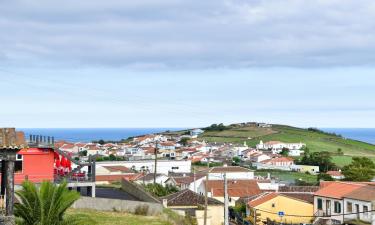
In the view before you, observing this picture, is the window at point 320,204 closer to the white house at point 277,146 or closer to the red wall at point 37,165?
the red wall at point 37,165

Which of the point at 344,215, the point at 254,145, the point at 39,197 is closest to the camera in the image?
the point at 39,197

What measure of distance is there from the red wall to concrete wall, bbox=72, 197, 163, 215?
576 cm

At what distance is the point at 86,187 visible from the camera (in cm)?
3944

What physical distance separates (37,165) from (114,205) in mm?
7681

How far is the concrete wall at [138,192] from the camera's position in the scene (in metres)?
36.9

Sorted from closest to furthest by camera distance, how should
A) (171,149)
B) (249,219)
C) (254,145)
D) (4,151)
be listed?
(4,151) < (249,219) < (171,149) < (254,145)

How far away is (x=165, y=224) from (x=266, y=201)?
79.4 ft

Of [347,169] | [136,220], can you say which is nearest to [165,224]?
[136,220]

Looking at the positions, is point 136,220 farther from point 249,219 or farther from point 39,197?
point 249,219

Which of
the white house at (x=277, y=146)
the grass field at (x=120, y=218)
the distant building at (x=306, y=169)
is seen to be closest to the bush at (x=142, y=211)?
the grass field at (x=120, y=218)

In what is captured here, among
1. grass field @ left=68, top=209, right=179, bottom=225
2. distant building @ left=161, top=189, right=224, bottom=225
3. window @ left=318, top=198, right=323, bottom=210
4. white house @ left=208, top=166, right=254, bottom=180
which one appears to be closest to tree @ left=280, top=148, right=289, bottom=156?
white house @ left=208, top=166, right=254, bottom=180

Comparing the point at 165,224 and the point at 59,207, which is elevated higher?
the point at 59,207

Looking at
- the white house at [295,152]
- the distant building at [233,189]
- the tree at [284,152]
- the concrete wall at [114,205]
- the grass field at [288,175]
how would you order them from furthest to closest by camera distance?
the white house at [295,152]
the tree at [284,152]
the grass field at [288,175]
the distant building at [233,189]
the concrete wall at [114,205]

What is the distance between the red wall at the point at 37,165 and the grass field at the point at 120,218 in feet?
22.8
